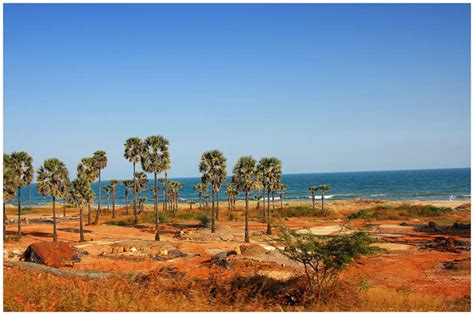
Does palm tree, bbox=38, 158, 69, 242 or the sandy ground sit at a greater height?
palm tree, bbox=38, 158, 69, 242

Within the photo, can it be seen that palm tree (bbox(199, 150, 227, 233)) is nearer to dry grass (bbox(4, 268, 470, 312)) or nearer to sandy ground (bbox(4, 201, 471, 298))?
sandy ground (bbox(4, 201, 471, 298))

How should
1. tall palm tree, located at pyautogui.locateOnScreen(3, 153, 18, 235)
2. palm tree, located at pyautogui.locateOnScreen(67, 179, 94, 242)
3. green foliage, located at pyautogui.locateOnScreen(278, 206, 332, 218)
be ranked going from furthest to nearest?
green foliage, located at pyautogui.locateOnScreen(278, 206, 332, 218) → palm tree, located at pyautogui.locateOnScreen(67, 179, 94, 242) → tall palm tree, located at pyautogui.locateOnScreen(3, 153, 18, 235)

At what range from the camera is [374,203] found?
9575 centimetres

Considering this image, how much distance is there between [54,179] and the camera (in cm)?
3966

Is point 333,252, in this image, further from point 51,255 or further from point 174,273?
point 51,255

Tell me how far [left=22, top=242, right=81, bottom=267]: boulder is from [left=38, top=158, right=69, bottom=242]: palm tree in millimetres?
10818

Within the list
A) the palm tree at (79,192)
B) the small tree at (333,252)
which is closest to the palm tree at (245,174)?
the palm tree at (79,192)

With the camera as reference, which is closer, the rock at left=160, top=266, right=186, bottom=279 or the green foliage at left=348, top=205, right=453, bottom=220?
the rock at left=160, top=266, right=186, bottom=279

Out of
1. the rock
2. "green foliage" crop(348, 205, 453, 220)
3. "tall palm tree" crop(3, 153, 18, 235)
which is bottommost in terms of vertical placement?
"green foliage" crop(348, 205, 453, 220)

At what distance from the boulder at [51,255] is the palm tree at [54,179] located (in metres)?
10.8

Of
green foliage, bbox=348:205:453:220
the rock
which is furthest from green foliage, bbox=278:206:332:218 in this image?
the rock

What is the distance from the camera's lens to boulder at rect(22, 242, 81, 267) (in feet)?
89.3

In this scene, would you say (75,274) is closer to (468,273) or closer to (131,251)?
(131,251)

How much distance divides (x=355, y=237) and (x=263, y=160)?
30.8m
